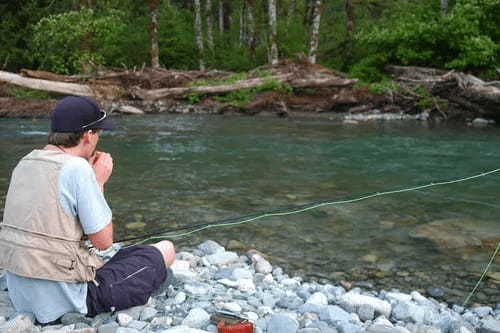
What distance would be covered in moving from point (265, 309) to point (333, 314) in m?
0.46

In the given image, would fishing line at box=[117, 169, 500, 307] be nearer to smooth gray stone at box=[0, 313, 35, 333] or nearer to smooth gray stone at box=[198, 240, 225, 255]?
smooth gray stone at box=[198, 240, 225, 255]

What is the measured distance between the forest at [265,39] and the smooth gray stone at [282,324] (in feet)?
44.5

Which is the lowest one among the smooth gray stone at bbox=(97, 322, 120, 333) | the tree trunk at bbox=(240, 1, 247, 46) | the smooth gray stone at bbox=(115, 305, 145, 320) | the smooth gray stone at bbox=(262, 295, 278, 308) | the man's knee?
the smooth gray stone at bbox=(262, 295, 278, 308)

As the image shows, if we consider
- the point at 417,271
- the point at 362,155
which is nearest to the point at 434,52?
the point at 362,155

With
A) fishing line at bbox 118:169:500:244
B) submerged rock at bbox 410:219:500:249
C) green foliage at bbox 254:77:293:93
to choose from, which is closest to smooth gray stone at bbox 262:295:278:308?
fishing line at bbox 118:169:500:244

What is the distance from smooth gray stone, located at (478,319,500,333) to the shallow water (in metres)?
0.69

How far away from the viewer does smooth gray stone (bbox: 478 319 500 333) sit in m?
3.38

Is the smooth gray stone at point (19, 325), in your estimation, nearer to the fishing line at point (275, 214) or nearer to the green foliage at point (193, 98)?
the fishing line at point (275, 214)

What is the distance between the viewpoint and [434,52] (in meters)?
18.6

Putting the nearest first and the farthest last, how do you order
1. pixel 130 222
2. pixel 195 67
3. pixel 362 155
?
1. pixel 130 222
2. pixel 362 155
3. pixel 195 67

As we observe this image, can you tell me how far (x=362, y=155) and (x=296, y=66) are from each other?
947cm

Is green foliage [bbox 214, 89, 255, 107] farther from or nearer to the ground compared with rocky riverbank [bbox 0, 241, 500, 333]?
farther from the ground

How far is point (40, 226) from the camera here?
281 cm

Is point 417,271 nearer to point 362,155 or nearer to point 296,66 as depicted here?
point 362,155
